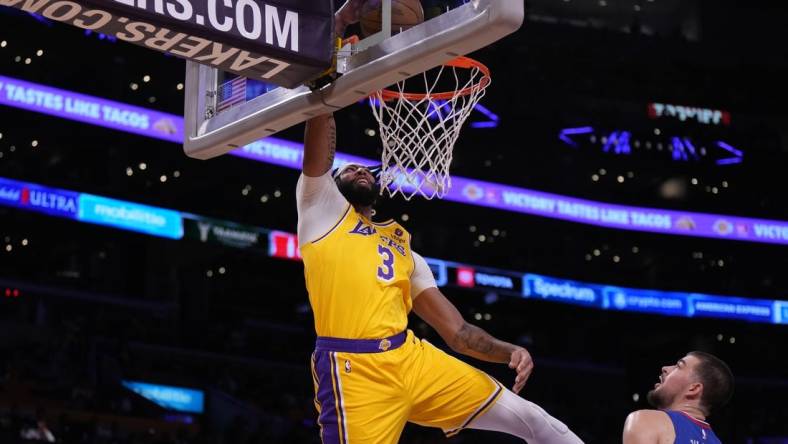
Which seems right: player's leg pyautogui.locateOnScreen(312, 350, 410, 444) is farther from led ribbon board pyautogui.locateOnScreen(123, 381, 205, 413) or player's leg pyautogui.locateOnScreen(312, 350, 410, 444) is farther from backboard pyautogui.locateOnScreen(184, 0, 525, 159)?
led ribbon board pyautogui.locateOnScreen(123, 381, 205, 413)

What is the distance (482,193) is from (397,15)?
21243 millimetres

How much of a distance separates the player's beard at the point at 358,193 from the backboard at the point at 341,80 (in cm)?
46

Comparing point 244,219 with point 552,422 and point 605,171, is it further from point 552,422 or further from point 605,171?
point 552,422

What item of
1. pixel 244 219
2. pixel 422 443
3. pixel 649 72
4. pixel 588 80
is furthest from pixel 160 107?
pixel 649 72

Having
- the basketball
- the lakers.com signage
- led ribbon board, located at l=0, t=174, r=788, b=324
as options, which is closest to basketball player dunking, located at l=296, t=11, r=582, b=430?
the basketball

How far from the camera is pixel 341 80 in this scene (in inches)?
187

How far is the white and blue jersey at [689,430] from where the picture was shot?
4.29m

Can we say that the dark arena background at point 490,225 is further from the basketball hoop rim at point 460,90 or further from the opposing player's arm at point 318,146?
the opposing player's arm at point 318,146

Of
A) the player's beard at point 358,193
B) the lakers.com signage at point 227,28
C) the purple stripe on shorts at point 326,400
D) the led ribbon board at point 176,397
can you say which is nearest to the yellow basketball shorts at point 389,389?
the purple stripe on shorts at point 326,400

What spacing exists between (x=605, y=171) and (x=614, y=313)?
14.0ft

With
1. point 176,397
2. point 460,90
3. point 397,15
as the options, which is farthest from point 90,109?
point 397,15

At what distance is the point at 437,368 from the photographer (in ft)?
16.8

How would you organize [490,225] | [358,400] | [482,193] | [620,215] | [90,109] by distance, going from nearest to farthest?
[358,400] < [90,109] < [482,193] < [490,225] < [620,215]

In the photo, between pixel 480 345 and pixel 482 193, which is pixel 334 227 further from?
pixel 482 193
